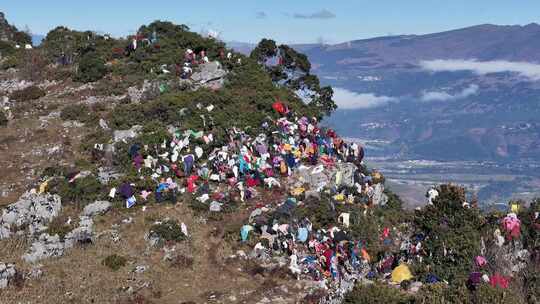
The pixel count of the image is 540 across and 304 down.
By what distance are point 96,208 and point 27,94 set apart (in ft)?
74.9

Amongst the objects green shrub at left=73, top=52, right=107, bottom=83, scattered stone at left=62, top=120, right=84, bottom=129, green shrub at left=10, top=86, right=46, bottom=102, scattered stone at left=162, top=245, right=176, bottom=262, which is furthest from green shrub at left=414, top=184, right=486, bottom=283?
green shrub at left=10, top=86, right=46, bottom=102

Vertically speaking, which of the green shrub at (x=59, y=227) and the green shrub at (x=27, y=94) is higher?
the green shrub at (x=27, y=94)

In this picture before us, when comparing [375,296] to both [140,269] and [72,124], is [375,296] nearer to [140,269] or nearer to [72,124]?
[140,269]

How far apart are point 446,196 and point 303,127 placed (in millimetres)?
14541

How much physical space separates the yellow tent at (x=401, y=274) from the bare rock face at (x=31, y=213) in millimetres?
17927

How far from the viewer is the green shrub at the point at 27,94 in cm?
Answer: 5112

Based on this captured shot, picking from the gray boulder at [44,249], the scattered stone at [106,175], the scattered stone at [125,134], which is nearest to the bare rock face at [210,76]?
the scattered stone at [125,134]

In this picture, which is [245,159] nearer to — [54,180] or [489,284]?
[54,180]

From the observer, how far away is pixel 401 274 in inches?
1107

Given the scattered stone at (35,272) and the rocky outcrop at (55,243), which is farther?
the rocky outcrop at (55,243)

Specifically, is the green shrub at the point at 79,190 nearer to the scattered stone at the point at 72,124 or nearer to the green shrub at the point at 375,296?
the scattered stone at the point at 72,124

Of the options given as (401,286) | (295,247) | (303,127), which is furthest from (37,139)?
(401,286)

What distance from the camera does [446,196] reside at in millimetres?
30953

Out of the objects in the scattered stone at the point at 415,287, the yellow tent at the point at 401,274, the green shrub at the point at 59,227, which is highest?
the green shrub at the point at 59,227
